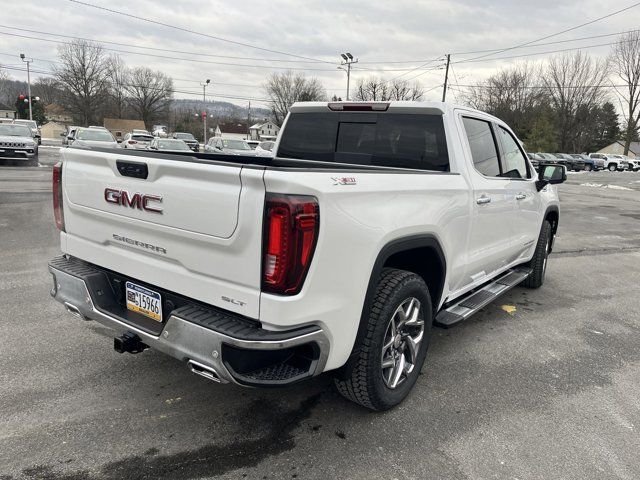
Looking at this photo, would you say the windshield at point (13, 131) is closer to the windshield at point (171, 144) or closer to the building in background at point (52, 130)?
the windshield at point (171, 144)

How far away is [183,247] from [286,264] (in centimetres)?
62

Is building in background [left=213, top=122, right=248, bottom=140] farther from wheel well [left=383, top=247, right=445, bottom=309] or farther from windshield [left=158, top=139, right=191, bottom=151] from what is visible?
wheel well [left=383, top=247, right=445, bottom=309]

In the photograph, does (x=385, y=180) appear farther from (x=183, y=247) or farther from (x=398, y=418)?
(x=398, y=418)

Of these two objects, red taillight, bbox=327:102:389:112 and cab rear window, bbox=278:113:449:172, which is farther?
red taillight, bbox=327:102:389:112

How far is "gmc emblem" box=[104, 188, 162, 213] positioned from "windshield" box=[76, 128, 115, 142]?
71.2 ft

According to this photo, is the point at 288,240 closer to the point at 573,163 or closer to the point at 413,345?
the point at 413,345

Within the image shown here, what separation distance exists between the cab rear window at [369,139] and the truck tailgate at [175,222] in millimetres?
1806

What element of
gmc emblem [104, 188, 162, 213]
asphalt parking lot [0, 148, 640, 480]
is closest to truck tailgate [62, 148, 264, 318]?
gmc emblem [104, 188, 162, 213]

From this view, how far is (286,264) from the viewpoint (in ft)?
7.18

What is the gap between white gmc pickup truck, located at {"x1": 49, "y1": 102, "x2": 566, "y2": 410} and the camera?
7.25ft

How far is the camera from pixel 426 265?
3.37m

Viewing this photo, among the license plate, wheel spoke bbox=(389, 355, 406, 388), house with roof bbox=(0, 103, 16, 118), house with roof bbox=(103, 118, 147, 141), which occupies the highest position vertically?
house with roof bbox=(0, 103, 16, 118)

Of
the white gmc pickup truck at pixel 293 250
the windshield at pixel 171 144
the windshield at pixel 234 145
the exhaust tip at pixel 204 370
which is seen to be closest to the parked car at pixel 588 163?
the windshield at pixel 234 145

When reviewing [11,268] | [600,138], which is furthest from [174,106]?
[11,268]
